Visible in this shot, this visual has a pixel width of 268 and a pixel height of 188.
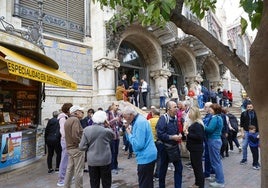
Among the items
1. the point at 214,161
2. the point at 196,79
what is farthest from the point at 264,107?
the point at 196,79

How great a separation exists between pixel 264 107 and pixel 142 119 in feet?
7.03

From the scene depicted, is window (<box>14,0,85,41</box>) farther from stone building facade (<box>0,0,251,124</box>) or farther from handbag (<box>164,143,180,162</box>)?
handbag (<box>164,143,180,162</box>)

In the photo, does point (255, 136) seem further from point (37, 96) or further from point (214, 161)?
point (37, 96)

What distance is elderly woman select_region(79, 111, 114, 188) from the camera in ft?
14.7

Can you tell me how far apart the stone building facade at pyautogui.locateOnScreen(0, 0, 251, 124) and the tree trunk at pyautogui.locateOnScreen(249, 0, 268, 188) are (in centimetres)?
984

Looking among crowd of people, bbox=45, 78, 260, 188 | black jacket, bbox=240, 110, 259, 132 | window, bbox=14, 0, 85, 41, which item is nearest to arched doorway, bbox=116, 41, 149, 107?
window, bbox=14, 0, 85, 41

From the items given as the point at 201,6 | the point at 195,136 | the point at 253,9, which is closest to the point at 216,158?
the point at 195,136

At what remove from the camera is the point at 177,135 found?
16.2 ft

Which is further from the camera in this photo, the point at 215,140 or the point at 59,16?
the point at 59,16

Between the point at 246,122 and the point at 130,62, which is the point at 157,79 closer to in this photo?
the point at 130,62

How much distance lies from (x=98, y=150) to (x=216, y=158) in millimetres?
2598

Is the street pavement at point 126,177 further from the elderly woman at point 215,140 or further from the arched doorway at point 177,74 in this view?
the arched doorway at point 177,74

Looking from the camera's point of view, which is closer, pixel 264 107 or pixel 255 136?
pixel 264 107

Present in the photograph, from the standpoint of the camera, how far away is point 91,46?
15062 millimetres
